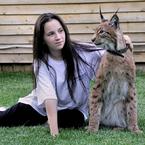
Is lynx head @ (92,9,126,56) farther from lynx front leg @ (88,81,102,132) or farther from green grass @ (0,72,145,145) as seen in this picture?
green grass @ (0,72,145,145)

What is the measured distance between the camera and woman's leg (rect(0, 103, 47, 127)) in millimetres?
5340

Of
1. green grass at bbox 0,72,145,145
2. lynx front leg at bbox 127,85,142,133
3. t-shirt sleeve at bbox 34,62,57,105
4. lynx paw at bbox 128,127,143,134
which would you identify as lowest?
green grass at bbox 0,72,145,145

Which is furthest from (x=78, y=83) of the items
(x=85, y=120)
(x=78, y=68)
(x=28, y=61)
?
(x=28, y=61)

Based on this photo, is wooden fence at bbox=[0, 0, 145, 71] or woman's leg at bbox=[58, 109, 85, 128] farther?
wooden fence at bbox=[0, 0, 145, 71]

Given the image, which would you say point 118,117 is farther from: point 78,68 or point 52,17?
point 52,17

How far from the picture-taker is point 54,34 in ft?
15.8

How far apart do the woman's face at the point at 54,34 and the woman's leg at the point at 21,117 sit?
841 mm

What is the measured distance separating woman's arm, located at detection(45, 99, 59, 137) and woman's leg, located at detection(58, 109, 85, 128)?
1.29 feet

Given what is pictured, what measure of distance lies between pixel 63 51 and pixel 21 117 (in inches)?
36.1

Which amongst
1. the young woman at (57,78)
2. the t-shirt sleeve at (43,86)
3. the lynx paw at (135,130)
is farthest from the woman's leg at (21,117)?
the lynx paw at (135,130)

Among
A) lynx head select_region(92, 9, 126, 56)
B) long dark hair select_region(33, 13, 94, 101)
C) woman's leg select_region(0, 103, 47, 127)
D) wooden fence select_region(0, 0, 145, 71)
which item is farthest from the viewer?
wooden fence select_region(0, 0, 145, 71)

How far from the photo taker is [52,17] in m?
4.85

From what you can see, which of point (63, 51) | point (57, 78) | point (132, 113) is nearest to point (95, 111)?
point (132, 113)

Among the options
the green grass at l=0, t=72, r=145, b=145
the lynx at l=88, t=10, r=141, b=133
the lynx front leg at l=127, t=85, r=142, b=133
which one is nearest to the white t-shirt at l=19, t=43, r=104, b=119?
the lynx at l=88, t=10, r=141, b=133
